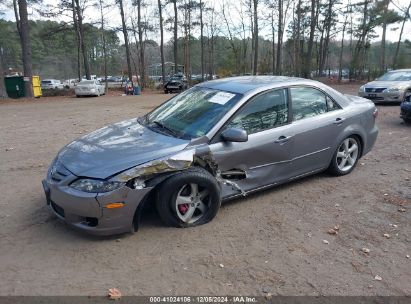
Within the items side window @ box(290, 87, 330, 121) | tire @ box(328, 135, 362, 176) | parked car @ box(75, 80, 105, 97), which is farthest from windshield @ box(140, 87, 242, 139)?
parked car @ box(75, 80, 105, 97)

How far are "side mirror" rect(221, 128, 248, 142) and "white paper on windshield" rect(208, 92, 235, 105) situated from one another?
0.52 meters

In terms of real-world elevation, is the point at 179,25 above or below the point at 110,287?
above

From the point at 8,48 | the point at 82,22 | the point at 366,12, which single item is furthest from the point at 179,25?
the point at 8,48

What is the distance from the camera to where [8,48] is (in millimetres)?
64625

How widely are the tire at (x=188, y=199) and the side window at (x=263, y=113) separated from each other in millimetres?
736

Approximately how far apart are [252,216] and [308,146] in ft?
4.36

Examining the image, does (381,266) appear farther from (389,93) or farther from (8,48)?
(8,48)

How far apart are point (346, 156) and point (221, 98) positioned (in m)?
2.33

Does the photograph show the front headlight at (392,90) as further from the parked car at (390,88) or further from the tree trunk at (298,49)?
the tree trunk at (298,49)

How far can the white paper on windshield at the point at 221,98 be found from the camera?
4664mm

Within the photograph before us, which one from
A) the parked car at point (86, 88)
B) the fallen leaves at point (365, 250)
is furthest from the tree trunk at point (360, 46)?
the fallen leaves at point (365, 250)

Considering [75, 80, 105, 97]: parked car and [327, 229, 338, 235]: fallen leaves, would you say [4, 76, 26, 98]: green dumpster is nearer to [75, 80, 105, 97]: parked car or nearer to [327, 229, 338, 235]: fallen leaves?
[75, 80, 105, 97]: parked car

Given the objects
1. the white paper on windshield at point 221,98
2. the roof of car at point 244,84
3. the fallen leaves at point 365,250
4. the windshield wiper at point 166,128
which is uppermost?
the roof of car at point 244,84

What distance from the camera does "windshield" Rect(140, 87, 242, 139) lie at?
4418 mm
